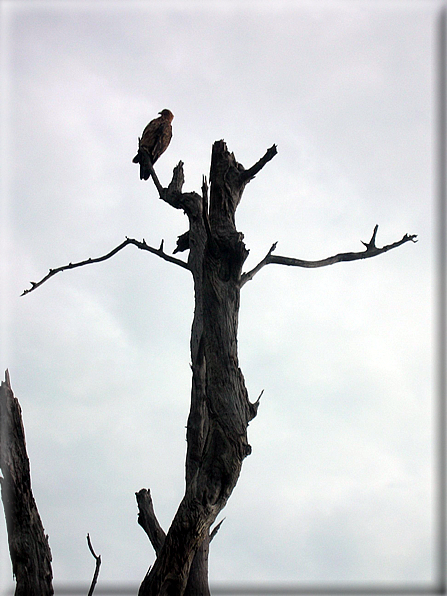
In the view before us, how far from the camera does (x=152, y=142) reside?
5.82 meters

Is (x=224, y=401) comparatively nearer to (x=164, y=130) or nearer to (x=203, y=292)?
(x=203, y=292)

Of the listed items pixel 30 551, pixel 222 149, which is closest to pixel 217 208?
pixel 222 149

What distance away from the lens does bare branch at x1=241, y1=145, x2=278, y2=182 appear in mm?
3832

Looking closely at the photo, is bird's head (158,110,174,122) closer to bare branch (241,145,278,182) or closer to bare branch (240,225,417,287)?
bare branch (241,145,278,182)

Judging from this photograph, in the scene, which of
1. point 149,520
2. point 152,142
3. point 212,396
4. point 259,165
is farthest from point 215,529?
point 152,142

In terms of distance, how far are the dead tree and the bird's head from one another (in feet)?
6.04

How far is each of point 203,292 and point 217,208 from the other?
66cm

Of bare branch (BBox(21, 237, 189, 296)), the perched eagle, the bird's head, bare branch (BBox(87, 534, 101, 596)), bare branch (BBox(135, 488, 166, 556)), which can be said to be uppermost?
the bird's head

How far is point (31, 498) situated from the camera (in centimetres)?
338

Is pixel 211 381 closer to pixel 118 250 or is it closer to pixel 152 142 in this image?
pixel 118 250

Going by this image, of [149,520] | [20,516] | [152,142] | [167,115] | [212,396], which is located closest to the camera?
[20,516]

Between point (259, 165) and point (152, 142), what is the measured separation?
7.32 feet

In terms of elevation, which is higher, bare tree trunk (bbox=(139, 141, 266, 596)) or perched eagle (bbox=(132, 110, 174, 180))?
perched eagle (bbox=(132, 110, 174, 180))

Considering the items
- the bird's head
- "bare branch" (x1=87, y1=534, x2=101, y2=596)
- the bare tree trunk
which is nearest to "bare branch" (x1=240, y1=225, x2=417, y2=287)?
the bare tree trunk
